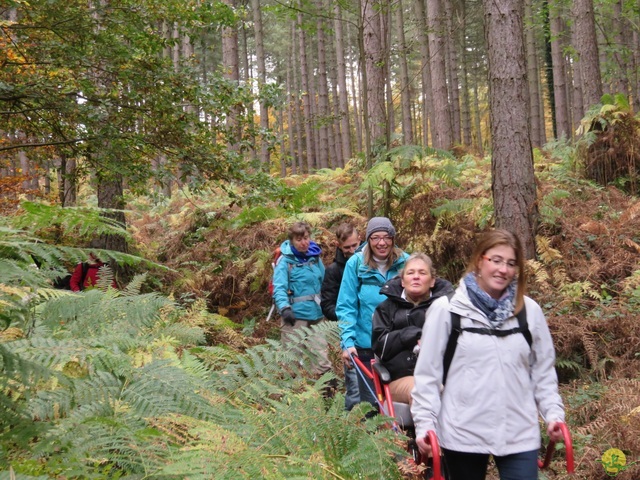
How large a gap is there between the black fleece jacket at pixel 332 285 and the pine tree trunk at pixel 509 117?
2.46m

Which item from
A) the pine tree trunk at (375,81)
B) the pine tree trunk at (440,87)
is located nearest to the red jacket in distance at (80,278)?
the pine tree trunk at (375,81)

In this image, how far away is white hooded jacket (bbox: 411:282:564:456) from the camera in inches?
124

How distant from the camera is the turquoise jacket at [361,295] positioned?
5.49 m

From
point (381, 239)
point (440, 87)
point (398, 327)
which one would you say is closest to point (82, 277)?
point (381, 239)

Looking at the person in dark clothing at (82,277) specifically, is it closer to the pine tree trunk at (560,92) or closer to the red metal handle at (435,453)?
the red metal handle at (435,453)

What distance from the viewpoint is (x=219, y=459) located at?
8.23ft

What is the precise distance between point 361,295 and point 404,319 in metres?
1.08

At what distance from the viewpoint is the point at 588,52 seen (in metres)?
12.6

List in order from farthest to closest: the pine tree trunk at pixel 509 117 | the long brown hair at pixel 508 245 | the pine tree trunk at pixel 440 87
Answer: the pine tree trunk at pixel 440 87 → the pine tree trunk at pixel 509 117 → the long brown hair at pixel 508 245

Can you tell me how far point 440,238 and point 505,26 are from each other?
3115 mm

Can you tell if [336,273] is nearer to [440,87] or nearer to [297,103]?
[440,87]

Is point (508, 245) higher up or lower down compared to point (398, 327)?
higher up

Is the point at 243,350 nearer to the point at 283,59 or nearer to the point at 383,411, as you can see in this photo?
the point at 383,411

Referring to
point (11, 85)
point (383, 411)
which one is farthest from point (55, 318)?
point (11, 85)
